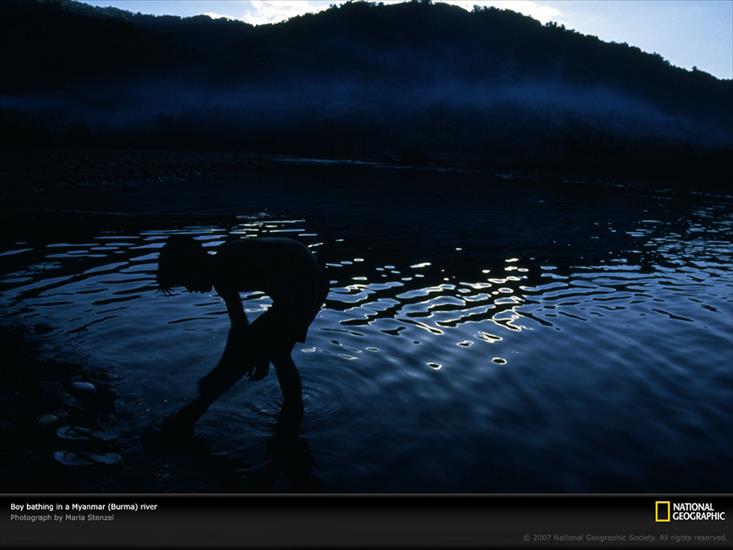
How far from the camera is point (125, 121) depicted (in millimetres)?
93375

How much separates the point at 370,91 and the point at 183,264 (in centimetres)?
11876

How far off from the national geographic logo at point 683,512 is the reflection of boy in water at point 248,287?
10.8 ft

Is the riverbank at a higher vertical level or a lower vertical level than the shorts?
lower

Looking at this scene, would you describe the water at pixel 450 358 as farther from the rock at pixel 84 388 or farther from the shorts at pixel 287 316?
the shorts at pixel 287 316

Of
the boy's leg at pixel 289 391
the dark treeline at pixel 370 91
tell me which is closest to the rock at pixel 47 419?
the boy's leg at pixel 289 391

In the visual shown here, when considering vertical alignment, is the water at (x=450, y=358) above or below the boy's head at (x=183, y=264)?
below

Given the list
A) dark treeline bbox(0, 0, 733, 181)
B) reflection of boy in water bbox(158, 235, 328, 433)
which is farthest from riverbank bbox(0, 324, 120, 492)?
dark treeline bbox(0, 0, 733, 181)

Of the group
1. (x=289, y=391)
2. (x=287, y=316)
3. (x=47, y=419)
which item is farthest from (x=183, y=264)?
(x=47, y=419)

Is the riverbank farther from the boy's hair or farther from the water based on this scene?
the boy's hair

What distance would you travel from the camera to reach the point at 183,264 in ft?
14.9

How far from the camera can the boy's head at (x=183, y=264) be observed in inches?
176

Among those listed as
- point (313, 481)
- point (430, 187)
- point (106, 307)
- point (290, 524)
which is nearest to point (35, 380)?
point (106, 307)

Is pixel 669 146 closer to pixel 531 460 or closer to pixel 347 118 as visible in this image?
pixel 347 118

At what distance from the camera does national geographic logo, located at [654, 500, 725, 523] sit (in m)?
2.54
